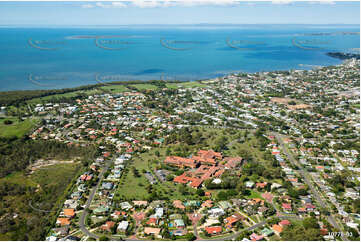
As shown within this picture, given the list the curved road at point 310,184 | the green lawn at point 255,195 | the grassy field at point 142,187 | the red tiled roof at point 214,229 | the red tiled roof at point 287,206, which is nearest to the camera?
the red tiled roof at point 214,229

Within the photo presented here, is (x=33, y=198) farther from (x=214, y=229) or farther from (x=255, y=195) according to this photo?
(x=255, y=195)

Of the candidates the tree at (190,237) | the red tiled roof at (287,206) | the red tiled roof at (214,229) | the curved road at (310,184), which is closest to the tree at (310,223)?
the curved road at (310,184)

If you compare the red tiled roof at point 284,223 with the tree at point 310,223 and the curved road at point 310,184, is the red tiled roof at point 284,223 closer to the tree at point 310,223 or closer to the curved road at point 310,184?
the tree at point 310,223

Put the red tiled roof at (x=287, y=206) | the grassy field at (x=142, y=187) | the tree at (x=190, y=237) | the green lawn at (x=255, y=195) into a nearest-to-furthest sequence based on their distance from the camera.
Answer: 1. the tree at (x=190, y=237)
2. the red tiled roof at (x=287, y=206)
3. the green lawn at (x=255, y=195)
4. the grassy field at (x=142, y=187)

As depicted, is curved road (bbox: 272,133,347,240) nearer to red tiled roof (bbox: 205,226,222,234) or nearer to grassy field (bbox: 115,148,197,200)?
red tiled roof (bbox: 205,226,222,234)

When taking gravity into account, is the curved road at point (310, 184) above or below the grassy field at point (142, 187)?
above

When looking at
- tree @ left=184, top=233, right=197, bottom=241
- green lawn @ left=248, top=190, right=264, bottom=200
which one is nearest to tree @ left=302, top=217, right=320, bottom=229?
green lawn @ left=248, top=190, right=264, bottom=200
